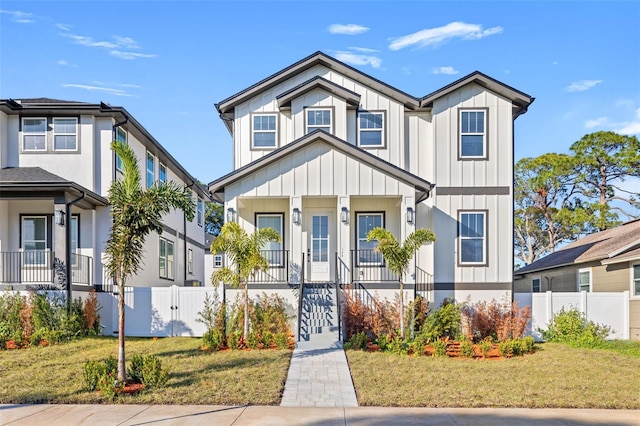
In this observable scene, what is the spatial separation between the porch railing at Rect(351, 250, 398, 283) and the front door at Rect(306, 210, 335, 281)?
0.82 m

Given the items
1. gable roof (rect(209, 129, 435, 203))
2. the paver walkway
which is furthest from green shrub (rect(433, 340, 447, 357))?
gable roof (rect(209, 129, 435, 203))

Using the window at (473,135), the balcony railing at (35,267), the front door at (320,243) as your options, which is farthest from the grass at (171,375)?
the window at (473,135)

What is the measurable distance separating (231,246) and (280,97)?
5.93 metres

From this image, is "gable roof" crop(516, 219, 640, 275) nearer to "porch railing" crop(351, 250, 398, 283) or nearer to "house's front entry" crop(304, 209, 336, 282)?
"porch railing" crop(351, 250, 398, 283)

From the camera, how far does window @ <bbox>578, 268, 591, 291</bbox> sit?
20125 mm

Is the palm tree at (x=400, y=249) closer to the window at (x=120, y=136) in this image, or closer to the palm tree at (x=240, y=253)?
the palm tree at (x=240, y=253)

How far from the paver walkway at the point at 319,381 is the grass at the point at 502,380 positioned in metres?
0.26

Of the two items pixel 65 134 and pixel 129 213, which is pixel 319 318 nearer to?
pixel 129 213

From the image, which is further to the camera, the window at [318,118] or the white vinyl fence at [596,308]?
the window at [318,118]

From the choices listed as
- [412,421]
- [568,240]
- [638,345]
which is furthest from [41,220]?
[568,240]

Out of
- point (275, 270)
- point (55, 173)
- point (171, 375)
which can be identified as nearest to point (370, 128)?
point (275, 270)

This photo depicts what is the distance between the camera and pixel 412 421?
8.21 metres

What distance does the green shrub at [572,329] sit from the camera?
51.6 feet

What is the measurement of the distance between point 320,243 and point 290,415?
9250 mm
